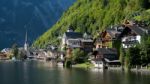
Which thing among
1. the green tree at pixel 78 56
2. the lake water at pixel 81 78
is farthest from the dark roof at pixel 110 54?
the lake water at pixel 81 78

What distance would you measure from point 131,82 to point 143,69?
26.8 metres

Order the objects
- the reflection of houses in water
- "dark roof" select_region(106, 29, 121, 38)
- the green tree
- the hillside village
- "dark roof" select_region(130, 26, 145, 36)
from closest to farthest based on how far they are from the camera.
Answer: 1. the reflection of houses in water
2. the hillside village
3. "dark roof" select_region(130, 26, 145, 36)
4. "dark roof" select_region(106, 29, 121, 38)
5. the green tree

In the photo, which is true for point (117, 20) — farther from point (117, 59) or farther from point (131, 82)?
point (131, 82)

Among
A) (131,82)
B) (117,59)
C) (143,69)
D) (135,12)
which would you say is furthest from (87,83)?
(135,12)

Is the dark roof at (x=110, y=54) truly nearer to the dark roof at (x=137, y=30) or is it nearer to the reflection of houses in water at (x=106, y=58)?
the reflection of houses in water at (x=106, y=58)

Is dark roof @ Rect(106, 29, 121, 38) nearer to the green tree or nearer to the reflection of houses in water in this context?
the reflection of houses in water

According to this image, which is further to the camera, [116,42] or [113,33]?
[113,33]

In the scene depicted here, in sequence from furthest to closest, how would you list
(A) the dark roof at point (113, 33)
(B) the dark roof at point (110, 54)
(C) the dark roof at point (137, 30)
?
(A) the dark roof at point (113, 33) → (C) the dark roof at point (137, 30) → (B) the dark roof at point (110, 54)

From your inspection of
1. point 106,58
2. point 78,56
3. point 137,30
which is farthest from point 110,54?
point 78,56

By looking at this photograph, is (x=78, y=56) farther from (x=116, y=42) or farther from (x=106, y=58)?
(x=106, y=58)

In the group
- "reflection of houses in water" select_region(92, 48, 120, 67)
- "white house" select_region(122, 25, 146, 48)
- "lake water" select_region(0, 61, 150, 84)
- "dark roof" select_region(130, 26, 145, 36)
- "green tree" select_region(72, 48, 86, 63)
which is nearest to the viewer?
"lake water" select_region(0, 61, 150, 84)

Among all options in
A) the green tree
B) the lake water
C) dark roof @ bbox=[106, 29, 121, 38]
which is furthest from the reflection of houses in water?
the lake water

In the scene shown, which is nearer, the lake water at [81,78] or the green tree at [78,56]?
the lake water at [81,78]

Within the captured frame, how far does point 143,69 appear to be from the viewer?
95.5 meters
